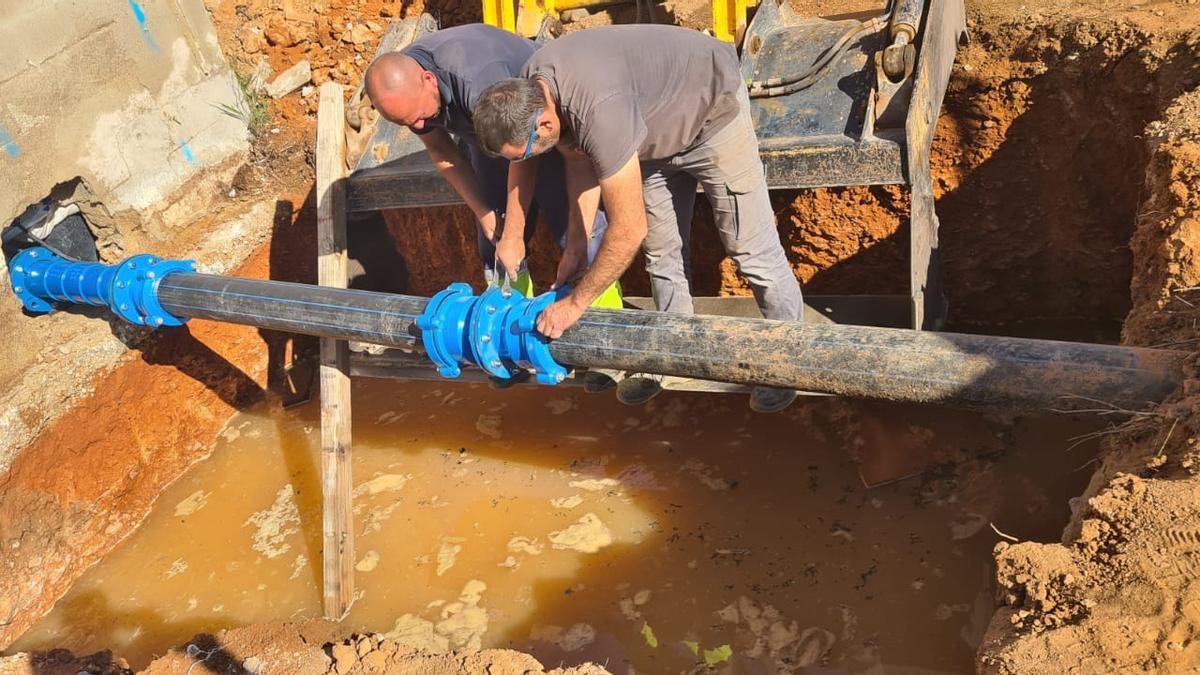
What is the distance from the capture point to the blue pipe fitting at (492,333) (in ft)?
9.27

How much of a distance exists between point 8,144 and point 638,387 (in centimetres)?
338

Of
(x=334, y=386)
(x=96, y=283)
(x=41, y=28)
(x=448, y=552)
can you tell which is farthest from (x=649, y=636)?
(x=41, y=28)

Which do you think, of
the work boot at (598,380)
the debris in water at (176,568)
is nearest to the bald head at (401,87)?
the work boot at (598,380)

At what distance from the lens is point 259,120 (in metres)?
5.77

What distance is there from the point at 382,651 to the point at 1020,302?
12.1ft

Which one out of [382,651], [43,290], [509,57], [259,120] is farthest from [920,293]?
[259,120]

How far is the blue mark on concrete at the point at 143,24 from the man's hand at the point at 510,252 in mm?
3118

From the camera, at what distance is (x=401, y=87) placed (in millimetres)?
3027

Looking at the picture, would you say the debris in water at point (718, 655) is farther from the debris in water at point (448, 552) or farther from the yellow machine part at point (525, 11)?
the yellow machine part at point (525, 11)

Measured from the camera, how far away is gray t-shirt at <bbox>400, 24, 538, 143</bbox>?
3.15 metres

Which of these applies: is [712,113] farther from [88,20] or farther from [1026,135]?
[88,20]

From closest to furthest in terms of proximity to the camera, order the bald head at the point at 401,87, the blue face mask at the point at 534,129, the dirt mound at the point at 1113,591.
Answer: the dirt mound at the point at 1113,591 → the blue face mask at the point at 534,129 → the bald head at the point at 401,87

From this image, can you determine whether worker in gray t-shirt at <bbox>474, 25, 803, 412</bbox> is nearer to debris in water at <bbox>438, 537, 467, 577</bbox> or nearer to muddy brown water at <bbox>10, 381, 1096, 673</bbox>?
muddy brown water at <bbox>10, 381, 1096, 673</bbox>

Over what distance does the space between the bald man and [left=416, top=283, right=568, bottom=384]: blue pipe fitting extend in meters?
0.47
